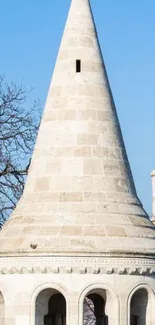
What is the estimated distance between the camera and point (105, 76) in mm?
17094

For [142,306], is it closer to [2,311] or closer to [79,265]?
[79,265]

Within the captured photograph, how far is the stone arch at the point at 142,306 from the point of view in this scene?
15469 mm

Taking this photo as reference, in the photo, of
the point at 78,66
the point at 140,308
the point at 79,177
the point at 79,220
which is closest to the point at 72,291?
the point at 79,220

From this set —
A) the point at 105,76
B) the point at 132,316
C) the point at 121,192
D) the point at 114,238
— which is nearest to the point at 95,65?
the point at 105,76

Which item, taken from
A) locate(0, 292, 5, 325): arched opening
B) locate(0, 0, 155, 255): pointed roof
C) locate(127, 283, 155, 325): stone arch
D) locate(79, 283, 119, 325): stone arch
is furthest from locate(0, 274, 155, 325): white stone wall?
locate(0, 0, 155, 255): pointed roof

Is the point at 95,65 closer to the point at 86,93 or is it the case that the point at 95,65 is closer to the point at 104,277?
the point at 86,93

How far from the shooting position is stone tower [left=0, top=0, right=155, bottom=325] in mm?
14930

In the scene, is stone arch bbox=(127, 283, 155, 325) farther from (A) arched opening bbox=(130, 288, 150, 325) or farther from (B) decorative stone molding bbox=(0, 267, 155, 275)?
(B) decorative stone molding bbox=(0, 267, 155, 275)

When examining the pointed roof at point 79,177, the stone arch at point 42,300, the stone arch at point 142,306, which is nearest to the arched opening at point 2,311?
the stone arch at point 42,300

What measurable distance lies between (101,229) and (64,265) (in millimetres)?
928

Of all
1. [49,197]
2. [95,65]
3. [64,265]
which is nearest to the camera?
[64,265]

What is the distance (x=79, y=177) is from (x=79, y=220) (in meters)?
0.90

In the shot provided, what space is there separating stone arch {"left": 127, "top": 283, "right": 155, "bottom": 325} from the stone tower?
18mm

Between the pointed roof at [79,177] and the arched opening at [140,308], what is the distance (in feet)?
2.85
